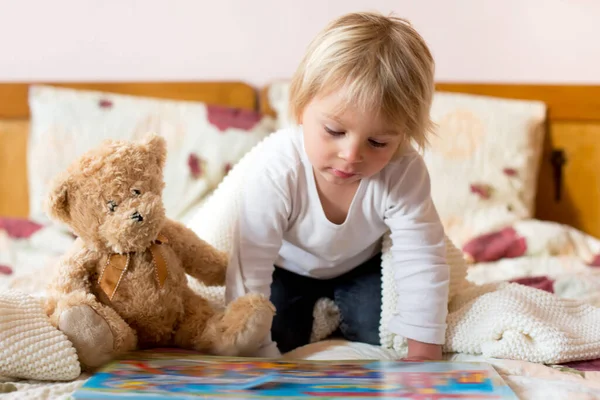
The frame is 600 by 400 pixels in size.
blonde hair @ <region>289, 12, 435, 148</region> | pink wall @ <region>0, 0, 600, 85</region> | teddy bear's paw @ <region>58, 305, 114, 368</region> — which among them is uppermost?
pink wall @ <region>0, 0, 600, 85</region>

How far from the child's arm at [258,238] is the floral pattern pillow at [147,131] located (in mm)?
645

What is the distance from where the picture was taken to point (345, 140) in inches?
32.8

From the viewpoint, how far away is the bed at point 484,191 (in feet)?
4.45

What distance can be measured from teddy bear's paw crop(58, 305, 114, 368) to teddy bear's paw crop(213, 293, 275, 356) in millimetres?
149

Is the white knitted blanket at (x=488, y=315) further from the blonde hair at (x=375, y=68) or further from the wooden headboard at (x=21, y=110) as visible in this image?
the wooden headboard at (x=21, y=110)

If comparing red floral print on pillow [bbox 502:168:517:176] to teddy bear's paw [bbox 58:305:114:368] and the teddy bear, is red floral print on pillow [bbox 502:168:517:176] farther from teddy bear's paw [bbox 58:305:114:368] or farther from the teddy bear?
teddy bear's paw [bbox 58:305:114:368]

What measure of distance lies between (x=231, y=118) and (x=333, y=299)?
72 cm

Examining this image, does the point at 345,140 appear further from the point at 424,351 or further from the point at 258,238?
the point at 424,351

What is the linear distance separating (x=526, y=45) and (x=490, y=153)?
40cm

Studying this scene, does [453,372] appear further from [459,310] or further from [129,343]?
[129,343]

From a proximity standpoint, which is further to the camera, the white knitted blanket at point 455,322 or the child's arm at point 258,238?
the child's arm at point 258,238

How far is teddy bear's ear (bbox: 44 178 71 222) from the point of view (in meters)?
0.77

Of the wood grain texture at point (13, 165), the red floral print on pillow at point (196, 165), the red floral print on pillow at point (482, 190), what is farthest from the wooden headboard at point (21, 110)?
the red floral print on pillow at point (482, 190)

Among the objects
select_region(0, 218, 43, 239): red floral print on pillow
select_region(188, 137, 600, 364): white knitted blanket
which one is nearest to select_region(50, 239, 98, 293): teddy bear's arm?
select_region(188, 137, 600, 364): white knitted blanket
